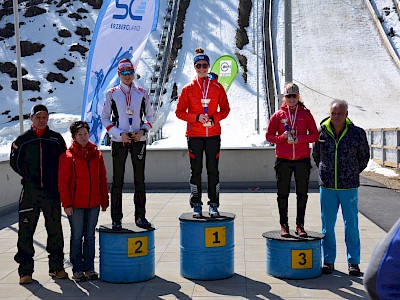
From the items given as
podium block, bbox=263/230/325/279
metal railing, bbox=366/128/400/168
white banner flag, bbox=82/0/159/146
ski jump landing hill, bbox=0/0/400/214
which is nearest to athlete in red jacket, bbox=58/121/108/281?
podium block, bbox=263/230/325/279

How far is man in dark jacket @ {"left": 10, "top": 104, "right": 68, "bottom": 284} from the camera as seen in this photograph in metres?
6.65

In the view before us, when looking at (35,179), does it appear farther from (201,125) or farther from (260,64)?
(260,64)

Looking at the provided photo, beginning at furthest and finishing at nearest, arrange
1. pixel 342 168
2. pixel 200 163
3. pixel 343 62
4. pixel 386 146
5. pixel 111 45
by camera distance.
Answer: pixel 343 62 → pixel 386 146 → pixel 111 45 → pixel 200 163 → pixel 342 168

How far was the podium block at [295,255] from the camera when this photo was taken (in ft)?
21.6

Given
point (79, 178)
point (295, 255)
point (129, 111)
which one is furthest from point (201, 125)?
point (295, 255)

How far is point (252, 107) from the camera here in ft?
114

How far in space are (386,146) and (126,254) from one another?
50.0 feet

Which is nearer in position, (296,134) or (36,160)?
(36,160)

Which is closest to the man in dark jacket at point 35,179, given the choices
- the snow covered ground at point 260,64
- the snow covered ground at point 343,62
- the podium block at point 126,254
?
the podium block at point 126,254

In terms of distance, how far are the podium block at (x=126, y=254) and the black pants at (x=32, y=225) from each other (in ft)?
1.93

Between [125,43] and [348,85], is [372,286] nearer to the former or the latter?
[125,43]

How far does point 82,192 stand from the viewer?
21.6 feet

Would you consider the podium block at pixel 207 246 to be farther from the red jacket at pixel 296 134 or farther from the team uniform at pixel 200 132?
the red jacket at pixel 296 134

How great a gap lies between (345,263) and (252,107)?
27.5 metres
